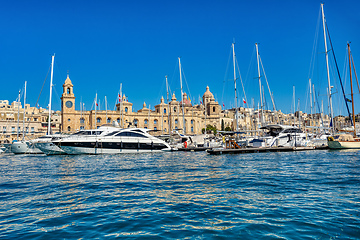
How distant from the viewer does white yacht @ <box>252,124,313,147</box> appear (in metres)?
31.7

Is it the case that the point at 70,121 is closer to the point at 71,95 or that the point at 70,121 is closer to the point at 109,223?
the point at 71,95

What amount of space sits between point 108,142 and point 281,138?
17726 mm

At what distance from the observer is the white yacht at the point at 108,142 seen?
2733 centimetres

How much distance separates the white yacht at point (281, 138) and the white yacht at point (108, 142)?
426 inches

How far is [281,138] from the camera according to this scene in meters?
32.5

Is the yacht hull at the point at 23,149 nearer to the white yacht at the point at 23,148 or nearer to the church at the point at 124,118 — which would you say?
the white yacht at the point at 23,148

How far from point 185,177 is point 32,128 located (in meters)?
58.0

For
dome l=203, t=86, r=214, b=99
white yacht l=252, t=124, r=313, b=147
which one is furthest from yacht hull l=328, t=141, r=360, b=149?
dome l=203, t=86, r=214, b=99

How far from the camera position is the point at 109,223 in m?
6.32

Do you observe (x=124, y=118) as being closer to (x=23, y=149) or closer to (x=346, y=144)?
(x=23, y=149)

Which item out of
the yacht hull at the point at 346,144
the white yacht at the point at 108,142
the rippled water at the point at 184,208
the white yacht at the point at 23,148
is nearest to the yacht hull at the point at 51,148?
the white yacht at the point at 108,142

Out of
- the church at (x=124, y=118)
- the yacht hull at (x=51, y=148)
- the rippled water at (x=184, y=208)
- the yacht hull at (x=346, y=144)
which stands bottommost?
the rippled water at (x=184, y=208)

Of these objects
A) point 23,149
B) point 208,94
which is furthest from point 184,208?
point 208,94

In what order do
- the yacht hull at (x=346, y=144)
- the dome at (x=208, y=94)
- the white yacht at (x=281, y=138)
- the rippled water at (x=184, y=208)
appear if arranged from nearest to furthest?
the rippled water at (x=184, y=208)
the yacht hull at (x=346, y=144)
the white yacht at (x=281, y=138)
the dome at (x=208, y=94)
